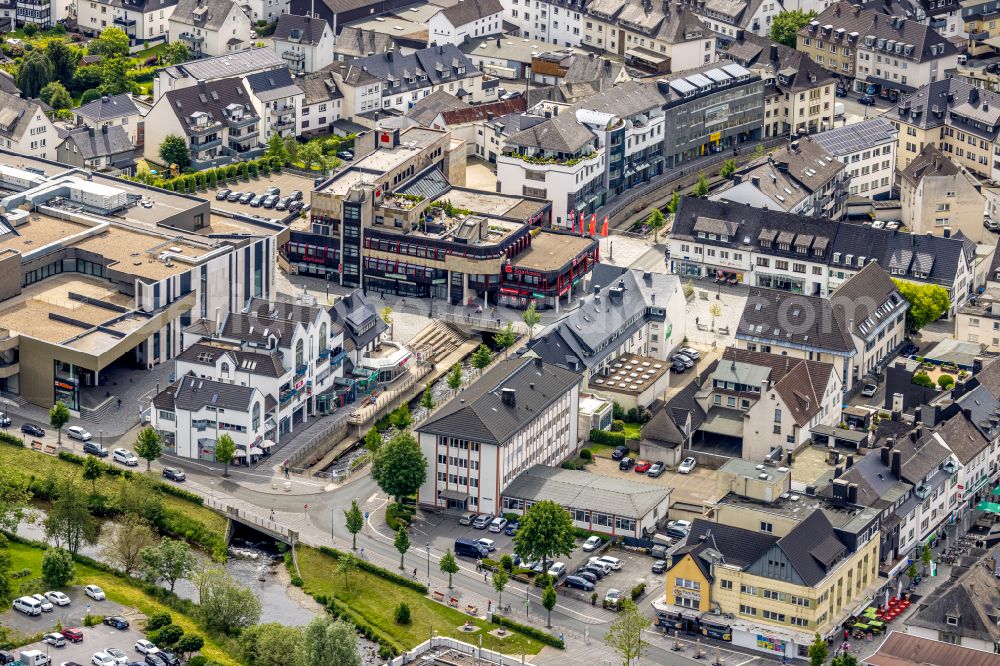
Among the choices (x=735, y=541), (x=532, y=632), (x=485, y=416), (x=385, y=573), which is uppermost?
(x=485, y=416)

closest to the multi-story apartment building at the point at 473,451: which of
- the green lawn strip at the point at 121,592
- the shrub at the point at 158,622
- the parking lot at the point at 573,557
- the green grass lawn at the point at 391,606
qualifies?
the parking lot at the point at 573,557

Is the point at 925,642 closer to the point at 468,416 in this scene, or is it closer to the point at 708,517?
the point at 708,517

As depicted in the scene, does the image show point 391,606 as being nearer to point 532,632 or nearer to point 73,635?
point 532,632

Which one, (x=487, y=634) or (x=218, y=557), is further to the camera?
(x=218, y=557)

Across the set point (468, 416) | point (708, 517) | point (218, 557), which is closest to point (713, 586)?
point (708, 517)

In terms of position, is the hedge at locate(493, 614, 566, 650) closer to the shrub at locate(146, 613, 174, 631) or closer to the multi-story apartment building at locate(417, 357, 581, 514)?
the multi-story apartment building at locate(417, 357, 581, 514)

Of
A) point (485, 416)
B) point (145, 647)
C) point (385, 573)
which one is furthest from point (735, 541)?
point (145, 647)
